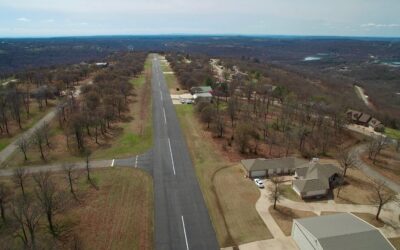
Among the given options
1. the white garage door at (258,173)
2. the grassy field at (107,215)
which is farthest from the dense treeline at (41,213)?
the white garage door at (258,173)

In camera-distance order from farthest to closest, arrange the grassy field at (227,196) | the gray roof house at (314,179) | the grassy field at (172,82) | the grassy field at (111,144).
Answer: the grassy field at (172,82) < the grassy field at (111,144) < the gray roof house at (314,179) < the grassy field at (227,196)

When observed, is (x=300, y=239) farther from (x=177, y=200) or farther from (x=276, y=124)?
(x=276, y=124)

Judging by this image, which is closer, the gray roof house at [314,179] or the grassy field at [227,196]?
the grassy field at [227,196]

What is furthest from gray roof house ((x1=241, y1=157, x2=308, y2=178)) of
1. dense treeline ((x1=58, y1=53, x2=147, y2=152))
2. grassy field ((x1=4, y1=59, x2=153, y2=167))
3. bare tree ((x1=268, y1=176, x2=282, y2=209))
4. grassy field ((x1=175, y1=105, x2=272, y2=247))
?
dense treeline ((x1=58, y1=53, x2=147, y2=152))

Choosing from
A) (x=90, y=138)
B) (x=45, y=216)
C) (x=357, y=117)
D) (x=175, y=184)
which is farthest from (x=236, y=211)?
(x=357, y=117)

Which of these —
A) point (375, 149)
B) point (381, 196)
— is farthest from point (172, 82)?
point (381, 196)

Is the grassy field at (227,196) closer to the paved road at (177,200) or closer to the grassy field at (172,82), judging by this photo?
the paved road at (177,200)

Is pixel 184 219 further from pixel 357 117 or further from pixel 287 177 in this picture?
pixel 357 117
